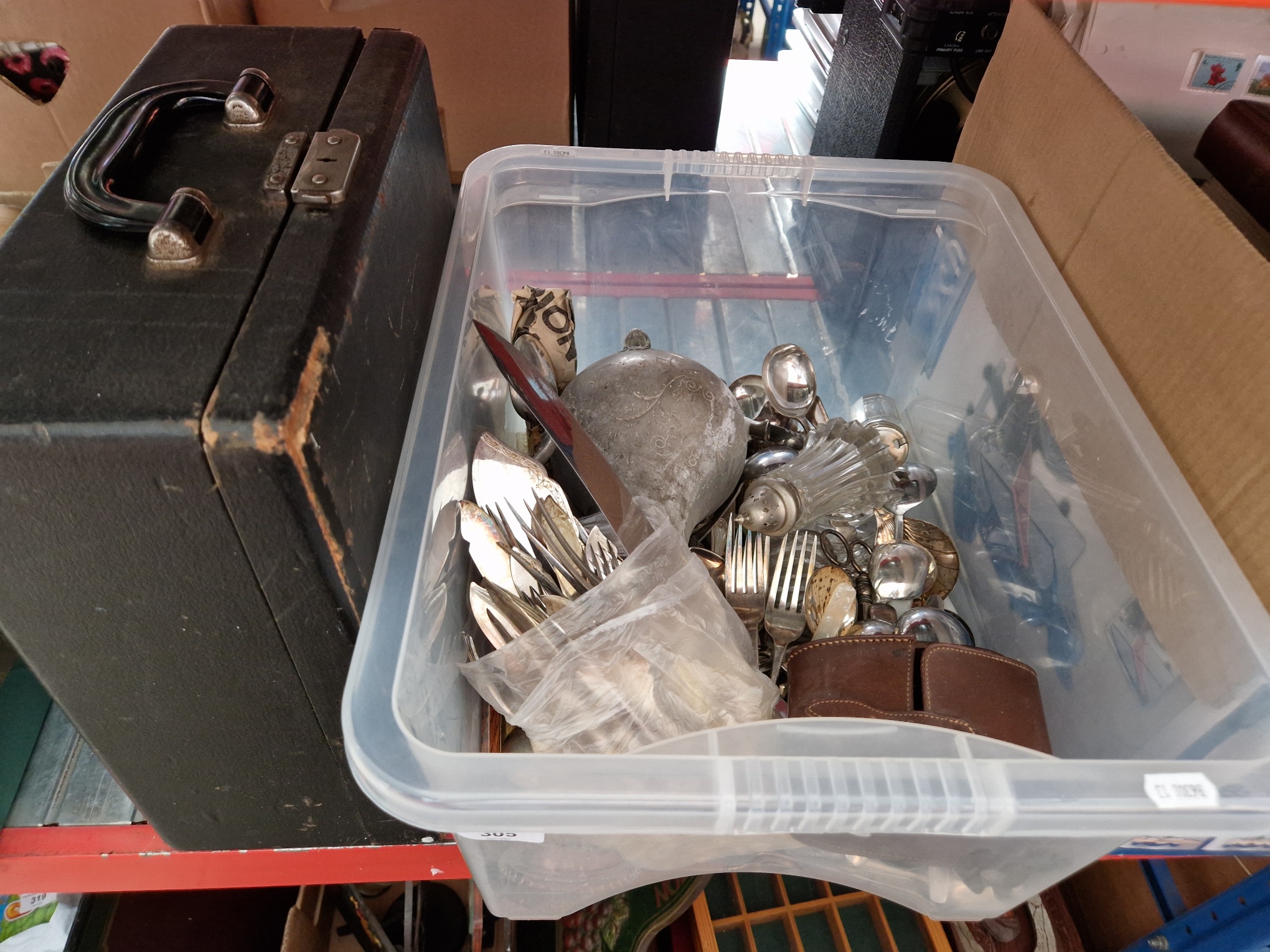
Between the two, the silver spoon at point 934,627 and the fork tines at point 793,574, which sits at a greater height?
the silver spoon at point 934,627

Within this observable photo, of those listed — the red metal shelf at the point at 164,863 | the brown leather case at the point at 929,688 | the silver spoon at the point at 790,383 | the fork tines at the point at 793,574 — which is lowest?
the red metal shelf at the point at 164,863

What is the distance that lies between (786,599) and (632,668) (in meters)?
0.19

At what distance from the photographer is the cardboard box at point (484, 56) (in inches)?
32.7

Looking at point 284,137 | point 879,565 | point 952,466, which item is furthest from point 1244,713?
point 284,137

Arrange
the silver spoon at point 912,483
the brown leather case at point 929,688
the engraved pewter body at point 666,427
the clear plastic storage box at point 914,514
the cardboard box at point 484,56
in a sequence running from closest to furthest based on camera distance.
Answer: the clear plastic storage box at point 914,514 < the brown leather case at point 929,688 < the engraved pewter body at point 666,427 < the silver spoon at point 912,483 < the cardboard box at point 484,56

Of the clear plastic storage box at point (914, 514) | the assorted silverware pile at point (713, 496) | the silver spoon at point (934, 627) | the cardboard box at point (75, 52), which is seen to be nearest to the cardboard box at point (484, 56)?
the cardboard box at point (75, 52)

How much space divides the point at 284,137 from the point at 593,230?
0.39 metres

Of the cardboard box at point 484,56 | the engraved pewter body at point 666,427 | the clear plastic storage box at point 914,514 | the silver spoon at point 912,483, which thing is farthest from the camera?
the cardboard box at point 484,56

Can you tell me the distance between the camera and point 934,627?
56 centimetres

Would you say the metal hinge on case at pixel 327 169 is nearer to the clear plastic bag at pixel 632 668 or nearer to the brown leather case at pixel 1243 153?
the clear plastic bag at pixel 632 668

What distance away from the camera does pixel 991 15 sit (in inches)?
31.4

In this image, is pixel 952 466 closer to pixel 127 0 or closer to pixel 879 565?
pixel 879 565

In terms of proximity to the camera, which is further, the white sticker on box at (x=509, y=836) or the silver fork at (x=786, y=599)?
the silver fork at (x=786, y=599)

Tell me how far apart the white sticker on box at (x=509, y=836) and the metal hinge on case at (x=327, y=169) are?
1.06 ft
